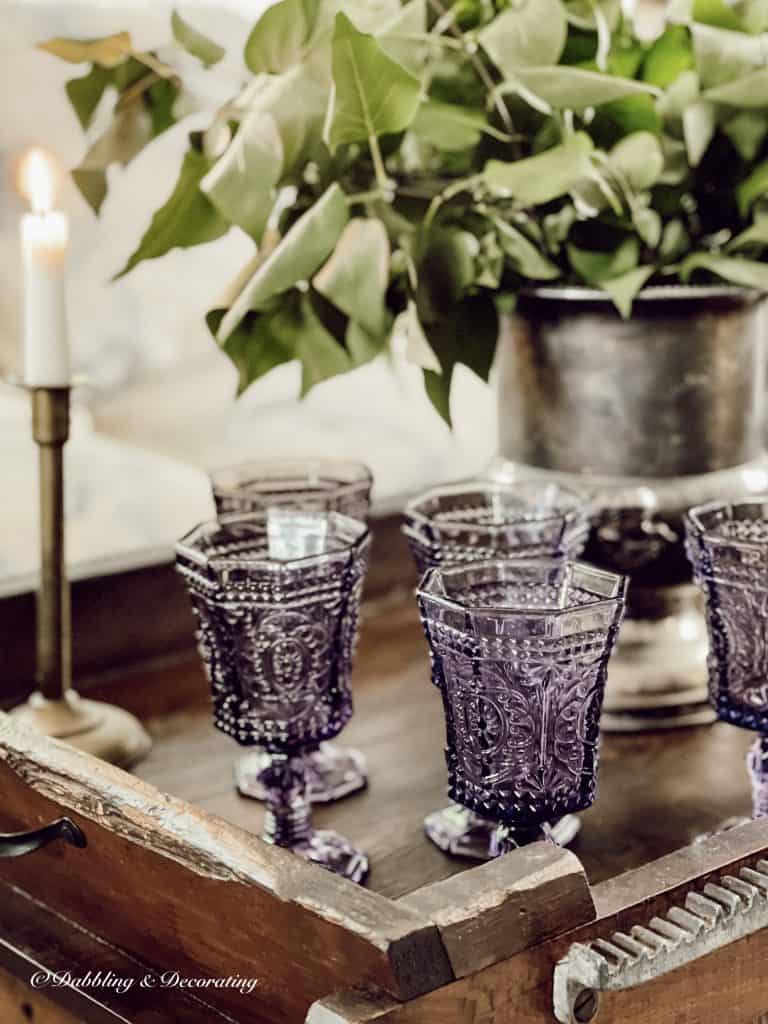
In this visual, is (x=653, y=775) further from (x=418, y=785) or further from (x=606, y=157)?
(x=606, y=157)

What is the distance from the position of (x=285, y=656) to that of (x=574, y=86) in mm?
340

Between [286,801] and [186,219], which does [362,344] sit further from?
[286,801]

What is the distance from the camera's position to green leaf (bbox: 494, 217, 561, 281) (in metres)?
0.87

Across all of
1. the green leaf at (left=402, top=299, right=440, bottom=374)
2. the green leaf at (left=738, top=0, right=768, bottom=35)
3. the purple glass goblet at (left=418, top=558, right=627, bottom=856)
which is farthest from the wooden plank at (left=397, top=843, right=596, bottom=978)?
the green leaf at (left=738, top=0, right=768, bottom=35)

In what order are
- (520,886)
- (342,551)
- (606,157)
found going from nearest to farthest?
(520,886)
(342,551)
(606,157)

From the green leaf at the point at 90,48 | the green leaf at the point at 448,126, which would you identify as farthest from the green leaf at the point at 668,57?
the green leaf at the point at 90,48

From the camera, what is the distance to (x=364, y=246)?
0.81 metres

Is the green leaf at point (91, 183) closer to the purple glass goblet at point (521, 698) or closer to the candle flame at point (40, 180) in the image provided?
the candle flame at point (40, 180)

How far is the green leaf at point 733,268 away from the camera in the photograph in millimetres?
851

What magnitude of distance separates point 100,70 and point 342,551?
15.3 inches

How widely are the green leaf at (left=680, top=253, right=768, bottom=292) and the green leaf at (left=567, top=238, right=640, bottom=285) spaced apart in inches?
1.3

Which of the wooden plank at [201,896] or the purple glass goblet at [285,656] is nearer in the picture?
the wooden plank at [201,896]

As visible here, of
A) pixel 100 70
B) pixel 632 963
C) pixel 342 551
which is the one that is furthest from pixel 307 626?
pixel 100 70

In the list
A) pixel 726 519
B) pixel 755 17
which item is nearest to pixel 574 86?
pixel 755 17
